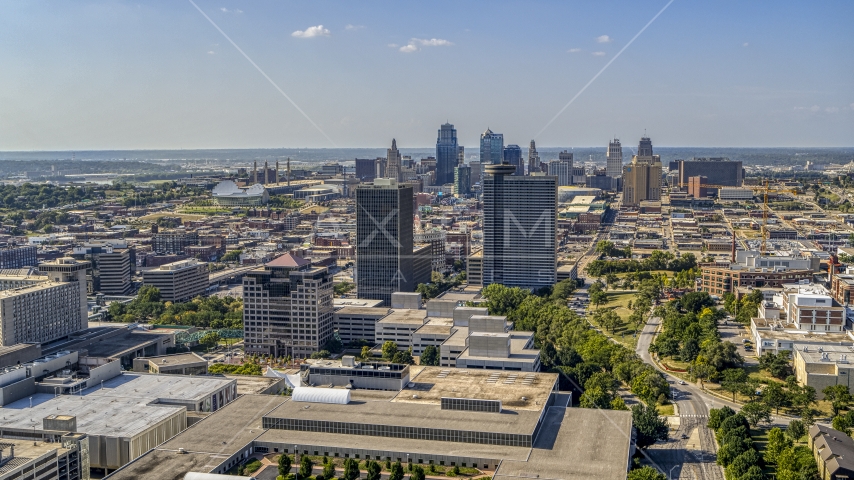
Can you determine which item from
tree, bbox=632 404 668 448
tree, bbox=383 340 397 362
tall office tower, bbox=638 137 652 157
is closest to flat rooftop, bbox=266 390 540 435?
tree, bbox=632 404 668 448

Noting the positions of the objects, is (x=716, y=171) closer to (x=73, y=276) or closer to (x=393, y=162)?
(x=393, y=162)

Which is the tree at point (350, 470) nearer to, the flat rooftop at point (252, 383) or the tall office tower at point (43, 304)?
the flat rooftop at point (252, 383)

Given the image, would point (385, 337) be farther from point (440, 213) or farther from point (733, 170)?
point (733, 170)

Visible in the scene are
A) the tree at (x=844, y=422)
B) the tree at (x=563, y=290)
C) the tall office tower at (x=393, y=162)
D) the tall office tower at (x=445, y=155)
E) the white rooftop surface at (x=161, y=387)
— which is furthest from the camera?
the tall office tower at (x=445, y=155)

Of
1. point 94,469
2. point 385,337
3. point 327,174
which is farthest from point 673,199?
point 94,469

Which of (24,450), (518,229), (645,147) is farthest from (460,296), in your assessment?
(645,147)

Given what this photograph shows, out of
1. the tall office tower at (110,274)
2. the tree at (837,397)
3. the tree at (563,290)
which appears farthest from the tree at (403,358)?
the tall office tower at (110,274)
